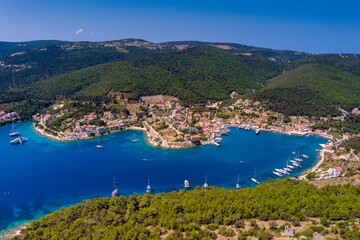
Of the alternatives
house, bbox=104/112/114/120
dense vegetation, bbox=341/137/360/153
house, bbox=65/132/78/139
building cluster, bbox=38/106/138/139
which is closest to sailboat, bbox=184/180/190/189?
building cluster, bbox=38/106/138/139

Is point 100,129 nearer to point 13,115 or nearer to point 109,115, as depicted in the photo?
point 109,115

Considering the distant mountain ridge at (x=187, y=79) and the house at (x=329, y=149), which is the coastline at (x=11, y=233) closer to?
the house at (x=329, y=149)

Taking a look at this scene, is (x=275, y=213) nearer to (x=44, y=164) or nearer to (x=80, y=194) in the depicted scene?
(x=80, y=194)

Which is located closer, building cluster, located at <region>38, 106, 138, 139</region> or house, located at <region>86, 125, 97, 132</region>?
building cluster, located at <region>38, 106, 138, 139</region>

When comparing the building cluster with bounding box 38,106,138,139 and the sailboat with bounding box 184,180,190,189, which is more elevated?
the building cluster with bounding box 38,106,138,139

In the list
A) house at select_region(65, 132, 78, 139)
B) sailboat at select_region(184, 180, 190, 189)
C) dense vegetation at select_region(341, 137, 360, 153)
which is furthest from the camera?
house at select_region(65, 132, 78, 139)

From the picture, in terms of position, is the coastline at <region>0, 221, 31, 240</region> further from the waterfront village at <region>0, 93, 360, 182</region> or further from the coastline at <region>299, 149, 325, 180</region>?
the coastline at <region>299, 149, 325, 180</region>

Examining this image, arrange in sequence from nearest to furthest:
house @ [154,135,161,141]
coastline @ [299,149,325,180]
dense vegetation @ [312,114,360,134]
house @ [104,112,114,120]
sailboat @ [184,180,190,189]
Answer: sailboat @ [184,180,190,189], coastline @ [299,149,325,180], house @ [154,135,161,141], dense vegetation @ [312,114,360,134], house @ [104,112,114,120]

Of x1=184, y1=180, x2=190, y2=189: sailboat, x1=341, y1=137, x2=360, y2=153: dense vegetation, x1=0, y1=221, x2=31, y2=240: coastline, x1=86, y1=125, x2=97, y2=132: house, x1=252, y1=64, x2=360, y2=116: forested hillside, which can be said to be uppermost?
x1=252, y1=64, x2=360, y2=116: forested hillside
